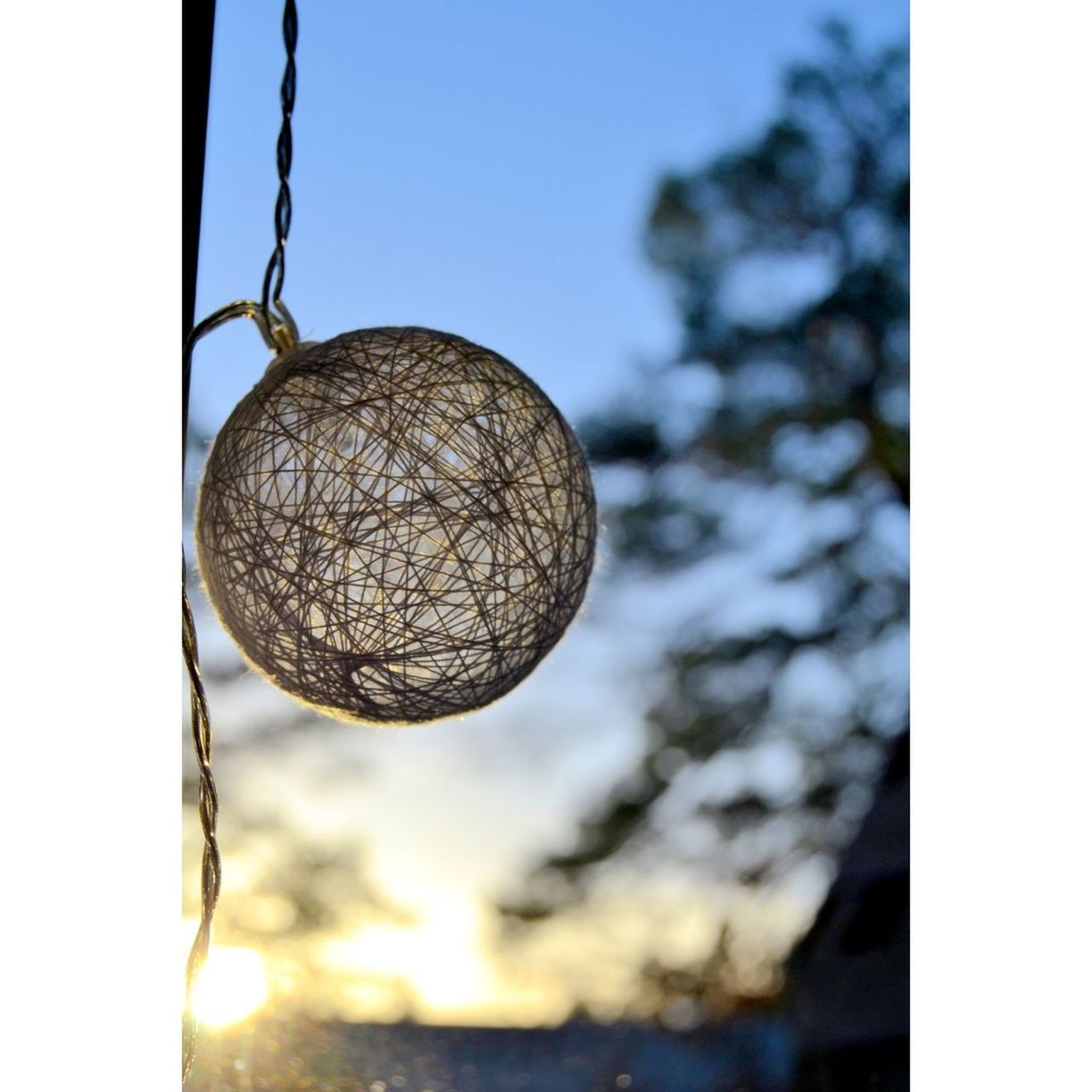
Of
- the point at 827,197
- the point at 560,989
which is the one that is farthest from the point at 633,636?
the point at 827,197

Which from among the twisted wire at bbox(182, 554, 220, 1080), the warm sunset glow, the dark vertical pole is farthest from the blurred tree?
the twisted wire at bbox(182, 554, 220, 1080)

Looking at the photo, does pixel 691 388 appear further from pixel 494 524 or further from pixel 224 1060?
pixel 494 524

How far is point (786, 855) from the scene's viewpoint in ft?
7.70

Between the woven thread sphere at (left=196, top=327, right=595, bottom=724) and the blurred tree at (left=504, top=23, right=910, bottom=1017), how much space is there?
1713 millimetres

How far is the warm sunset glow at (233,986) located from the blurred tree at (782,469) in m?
0.72

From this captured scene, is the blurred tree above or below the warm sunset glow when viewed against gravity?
above

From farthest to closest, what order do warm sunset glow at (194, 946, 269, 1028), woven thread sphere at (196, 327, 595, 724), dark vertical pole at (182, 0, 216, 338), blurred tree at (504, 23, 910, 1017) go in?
1. blurred tree at (504, 23, 910, 1017)
2. warm sunset glow at (194, 946, 269, 1028)
3. dark vertical pole at (182, 0, 216, 338)
4. woven thread sphere at (196, 327, 595, 724)

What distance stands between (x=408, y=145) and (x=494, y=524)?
1658 mm

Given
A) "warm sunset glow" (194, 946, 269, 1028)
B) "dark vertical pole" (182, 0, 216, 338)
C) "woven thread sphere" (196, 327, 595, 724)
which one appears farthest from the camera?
"warm sunset glow" (194, 946, 269, 1028)

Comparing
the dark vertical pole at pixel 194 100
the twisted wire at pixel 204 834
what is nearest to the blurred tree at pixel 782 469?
the dark vertical pole at pixel 194 100

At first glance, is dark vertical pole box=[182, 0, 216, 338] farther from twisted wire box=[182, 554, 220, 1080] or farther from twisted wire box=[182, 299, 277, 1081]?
twisted wire box=[182, 554, 220, 1080]

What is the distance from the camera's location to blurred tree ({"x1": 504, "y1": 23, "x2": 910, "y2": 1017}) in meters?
2.36

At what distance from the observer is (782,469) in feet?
7.94

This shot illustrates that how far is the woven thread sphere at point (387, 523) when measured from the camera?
1.98 feet
